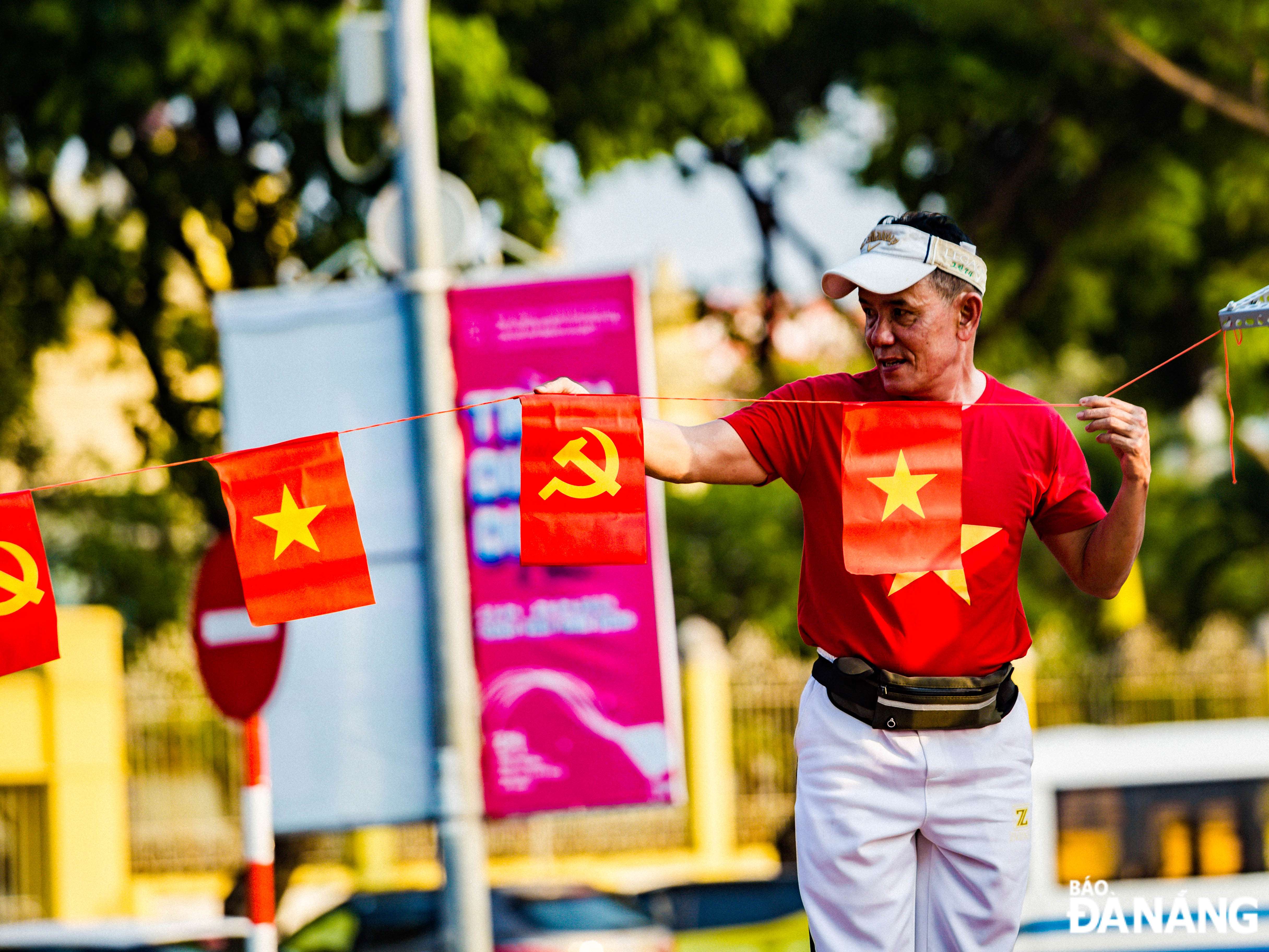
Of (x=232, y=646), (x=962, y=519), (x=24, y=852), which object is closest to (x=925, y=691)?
(x=962, y=519)

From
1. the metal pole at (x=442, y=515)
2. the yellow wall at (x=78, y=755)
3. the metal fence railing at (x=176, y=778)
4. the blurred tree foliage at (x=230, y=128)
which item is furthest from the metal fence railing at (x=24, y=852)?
the metal pole at (x=442, y=515)

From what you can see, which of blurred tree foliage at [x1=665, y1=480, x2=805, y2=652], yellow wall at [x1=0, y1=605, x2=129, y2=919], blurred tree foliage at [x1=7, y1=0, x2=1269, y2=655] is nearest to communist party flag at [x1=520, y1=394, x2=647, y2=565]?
blurred tree foliage at [x1=7, y1=0, x2=1269, y2=655]

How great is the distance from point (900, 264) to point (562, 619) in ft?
13.1

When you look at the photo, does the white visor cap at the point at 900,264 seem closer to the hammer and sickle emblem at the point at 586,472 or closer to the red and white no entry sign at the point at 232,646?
the hammer and sickle emblem at the point at 586,472

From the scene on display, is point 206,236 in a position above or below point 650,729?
above

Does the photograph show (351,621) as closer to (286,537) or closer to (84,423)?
(286,537)

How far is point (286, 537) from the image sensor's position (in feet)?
11.5

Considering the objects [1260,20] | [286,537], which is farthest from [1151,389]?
[286,537]

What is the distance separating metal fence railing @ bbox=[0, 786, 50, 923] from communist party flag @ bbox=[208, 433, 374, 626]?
8.50m

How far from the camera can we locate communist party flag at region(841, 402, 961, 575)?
9.48ft

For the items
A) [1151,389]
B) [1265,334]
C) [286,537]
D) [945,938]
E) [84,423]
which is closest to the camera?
[945,938]

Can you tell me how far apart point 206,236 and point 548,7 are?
2.78 m

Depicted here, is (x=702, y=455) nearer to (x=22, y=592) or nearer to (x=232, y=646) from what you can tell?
(x=22, y=592)

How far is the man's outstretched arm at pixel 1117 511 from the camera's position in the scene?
281cm
